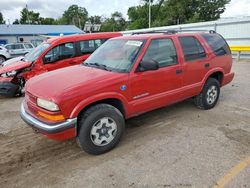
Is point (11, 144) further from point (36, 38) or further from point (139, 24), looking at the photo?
point (139, 24)

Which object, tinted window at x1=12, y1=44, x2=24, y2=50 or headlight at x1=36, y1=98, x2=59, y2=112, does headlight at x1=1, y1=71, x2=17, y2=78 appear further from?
tinted window at x1=12, y1=44, x2=24, y2=50

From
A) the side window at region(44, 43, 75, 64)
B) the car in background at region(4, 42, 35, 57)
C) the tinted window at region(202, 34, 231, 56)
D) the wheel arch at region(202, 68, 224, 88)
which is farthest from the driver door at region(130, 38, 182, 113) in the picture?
the car in background at region(4, 42, 35, 57)

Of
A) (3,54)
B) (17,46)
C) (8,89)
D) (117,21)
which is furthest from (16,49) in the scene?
(117,21)

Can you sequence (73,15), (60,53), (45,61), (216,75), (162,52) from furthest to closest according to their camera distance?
(73,15) → (60,53) → (45,61) → (216,75) → (162,52)

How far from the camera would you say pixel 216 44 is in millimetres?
5430

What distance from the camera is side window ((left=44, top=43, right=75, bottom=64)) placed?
295 inches

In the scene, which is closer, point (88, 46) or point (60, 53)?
point (60, 53)

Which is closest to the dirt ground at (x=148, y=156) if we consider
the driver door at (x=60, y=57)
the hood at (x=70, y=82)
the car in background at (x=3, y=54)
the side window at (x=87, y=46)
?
the hood at (x=70, y=82)

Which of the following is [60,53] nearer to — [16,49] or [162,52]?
[162,52]

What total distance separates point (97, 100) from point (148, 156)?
119 centimetres

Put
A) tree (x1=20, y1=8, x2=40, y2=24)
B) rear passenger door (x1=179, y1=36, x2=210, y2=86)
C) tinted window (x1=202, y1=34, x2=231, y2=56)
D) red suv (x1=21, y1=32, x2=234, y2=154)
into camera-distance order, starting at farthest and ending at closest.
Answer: tree (x1=20, y1=8, x2=40, y2=24)
tinted window (x1=202, y1=34, x2=231, y2=56)
rear passenger door (x1=179, y1=36, x2=210, y2=86)
red suv (x1=21, y1=32, x2=234, y2=154)

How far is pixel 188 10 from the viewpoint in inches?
1923

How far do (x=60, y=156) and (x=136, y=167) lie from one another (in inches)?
50.8

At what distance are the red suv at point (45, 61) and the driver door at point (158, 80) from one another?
13.5 ft
